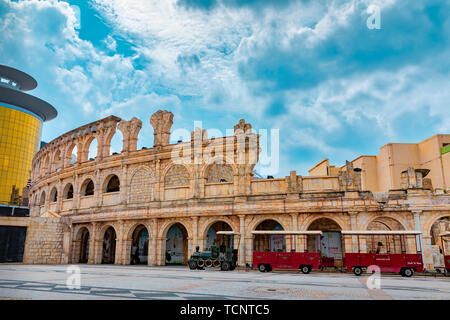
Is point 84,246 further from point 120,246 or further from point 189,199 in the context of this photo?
point 189,199

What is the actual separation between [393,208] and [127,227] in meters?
20.3

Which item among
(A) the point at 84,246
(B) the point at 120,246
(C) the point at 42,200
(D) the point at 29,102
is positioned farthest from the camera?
(D) the point at 29,102

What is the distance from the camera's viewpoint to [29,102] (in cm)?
7400

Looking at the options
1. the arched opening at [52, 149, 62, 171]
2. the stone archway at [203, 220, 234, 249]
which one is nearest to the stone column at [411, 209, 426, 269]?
the stone archway at [203, 220, 234, 249]

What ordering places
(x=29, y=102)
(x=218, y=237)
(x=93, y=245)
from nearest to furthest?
(x=218, y=237) → (x=93, y=245) → (x=29, y=102)

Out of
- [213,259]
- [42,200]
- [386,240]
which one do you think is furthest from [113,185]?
[386,240]

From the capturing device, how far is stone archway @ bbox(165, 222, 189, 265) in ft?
95.2

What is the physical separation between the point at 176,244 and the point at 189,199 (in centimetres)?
557

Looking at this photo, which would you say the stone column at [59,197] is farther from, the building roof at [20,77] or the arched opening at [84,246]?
the building roof at [20,77]

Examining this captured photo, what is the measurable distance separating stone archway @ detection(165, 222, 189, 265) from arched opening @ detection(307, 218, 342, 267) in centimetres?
1076

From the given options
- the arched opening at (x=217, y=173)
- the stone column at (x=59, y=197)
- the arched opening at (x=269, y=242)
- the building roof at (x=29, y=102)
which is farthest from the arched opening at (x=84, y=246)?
the building roof at (x=29, y=102)

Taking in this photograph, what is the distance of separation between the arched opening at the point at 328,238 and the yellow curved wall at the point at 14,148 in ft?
230
